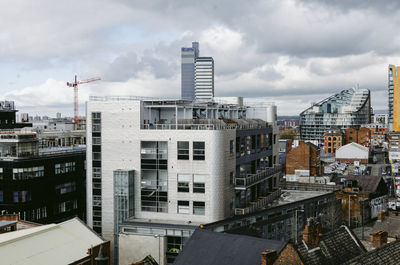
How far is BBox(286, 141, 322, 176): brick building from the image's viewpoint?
11831 cm

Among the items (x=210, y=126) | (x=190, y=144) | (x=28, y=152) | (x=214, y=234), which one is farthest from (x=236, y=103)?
(x=214, y=234)

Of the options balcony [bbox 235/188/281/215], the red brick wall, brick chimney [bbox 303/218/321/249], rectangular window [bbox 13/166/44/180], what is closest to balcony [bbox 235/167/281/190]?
balcony [bbox 235/188/281/215]

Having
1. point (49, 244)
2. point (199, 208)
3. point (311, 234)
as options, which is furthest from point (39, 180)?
point (311, 234)

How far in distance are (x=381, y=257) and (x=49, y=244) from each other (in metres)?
31.5

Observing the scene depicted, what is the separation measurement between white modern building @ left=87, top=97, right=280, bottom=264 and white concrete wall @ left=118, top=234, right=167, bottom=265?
428 mm

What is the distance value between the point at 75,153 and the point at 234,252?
5128cm

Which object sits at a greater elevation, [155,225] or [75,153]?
[75,153]

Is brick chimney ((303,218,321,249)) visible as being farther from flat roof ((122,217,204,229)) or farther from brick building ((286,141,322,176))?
brick building ((286,141,322,176))

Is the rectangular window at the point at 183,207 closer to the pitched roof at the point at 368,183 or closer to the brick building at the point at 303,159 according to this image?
the pitched roof at the point at 368,183

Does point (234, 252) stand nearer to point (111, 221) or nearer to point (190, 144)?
point (190, 144)

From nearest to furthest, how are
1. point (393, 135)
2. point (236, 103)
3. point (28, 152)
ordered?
point (28, 152)
point (236, 103)
point (393, 135)

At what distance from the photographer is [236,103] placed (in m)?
86.6

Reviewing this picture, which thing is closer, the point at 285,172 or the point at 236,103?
the point at 236,103

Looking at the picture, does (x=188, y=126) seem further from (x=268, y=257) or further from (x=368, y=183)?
(x=368, y=183)
